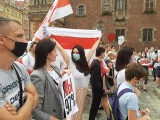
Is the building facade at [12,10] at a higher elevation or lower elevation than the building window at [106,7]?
higher

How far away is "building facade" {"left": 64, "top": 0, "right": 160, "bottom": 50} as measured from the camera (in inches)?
1224

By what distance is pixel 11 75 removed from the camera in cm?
214

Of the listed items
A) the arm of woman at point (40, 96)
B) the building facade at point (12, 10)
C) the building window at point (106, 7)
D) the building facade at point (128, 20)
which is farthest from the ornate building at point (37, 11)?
the arm of woman at point (40, 96)

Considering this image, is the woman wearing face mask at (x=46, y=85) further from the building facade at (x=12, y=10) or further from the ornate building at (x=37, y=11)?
the building facade at (x=12, y=10)

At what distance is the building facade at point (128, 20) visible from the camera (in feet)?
102

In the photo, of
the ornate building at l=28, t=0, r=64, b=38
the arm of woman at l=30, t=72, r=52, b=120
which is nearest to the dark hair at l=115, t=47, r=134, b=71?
the arm of woman at l=30, t=72, r=52, b=120

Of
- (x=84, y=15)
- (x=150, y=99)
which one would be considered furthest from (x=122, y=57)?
(x=84, y=15)

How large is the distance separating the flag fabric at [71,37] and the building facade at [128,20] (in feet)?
81.7

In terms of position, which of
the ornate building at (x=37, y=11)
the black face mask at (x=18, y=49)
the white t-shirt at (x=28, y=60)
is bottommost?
the white t-shirt at (x=28, y=60)

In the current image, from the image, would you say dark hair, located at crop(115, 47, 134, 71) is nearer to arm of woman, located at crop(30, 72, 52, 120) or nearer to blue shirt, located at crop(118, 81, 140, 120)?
blue shirt, located at crop(118, 81, 140, 120)

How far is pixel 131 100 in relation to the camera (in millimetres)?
3012

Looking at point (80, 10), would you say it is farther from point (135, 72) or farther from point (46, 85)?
point (46, 85)

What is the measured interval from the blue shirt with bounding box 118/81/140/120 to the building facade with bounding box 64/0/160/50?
1115 inches

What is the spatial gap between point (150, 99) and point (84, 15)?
24.6 meters
